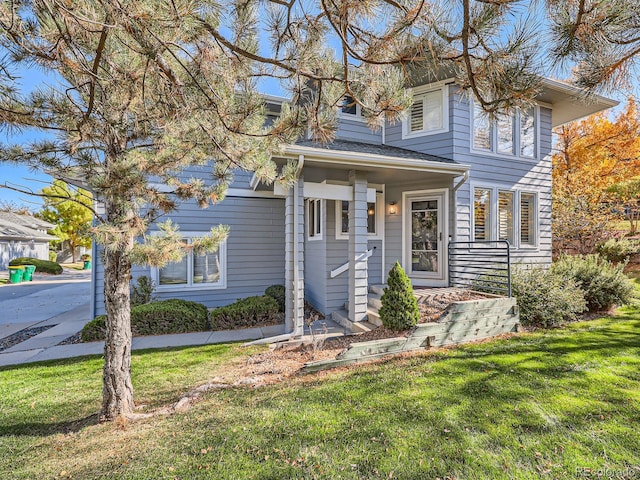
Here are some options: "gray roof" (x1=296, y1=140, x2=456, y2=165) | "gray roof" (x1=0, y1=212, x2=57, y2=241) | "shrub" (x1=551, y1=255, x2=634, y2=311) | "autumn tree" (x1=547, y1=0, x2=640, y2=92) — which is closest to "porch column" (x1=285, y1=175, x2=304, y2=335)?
"gray roof" (x1=296, y1=140, x2=456, y2=165)

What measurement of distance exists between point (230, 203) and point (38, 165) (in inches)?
203

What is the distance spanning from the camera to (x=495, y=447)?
232cm

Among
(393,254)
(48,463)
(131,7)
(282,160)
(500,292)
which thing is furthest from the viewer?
(393,254)

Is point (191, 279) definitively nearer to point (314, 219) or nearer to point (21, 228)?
point (314, 219)

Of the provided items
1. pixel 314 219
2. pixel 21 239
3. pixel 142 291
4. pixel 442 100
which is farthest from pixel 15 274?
pixel 442 100

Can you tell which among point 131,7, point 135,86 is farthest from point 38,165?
point 131,7

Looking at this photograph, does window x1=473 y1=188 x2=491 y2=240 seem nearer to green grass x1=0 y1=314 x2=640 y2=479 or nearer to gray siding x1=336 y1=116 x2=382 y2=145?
gray siding x1=336 y1=116 x2=382 y2=145

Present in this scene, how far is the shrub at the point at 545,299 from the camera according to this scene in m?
5.57

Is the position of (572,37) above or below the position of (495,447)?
above

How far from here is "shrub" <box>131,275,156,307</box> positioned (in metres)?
6.63

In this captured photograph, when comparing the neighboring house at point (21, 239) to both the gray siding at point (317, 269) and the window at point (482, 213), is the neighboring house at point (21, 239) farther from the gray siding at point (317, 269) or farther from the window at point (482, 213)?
the window at point (482, 213)

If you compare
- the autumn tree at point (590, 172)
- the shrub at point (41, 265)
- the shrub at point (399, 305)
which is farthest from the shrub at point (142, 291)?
the shrub at point (41, 265)

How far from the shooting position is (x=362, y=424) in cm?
263

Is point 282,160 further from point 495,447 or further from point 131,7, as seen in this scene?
point 495,447
